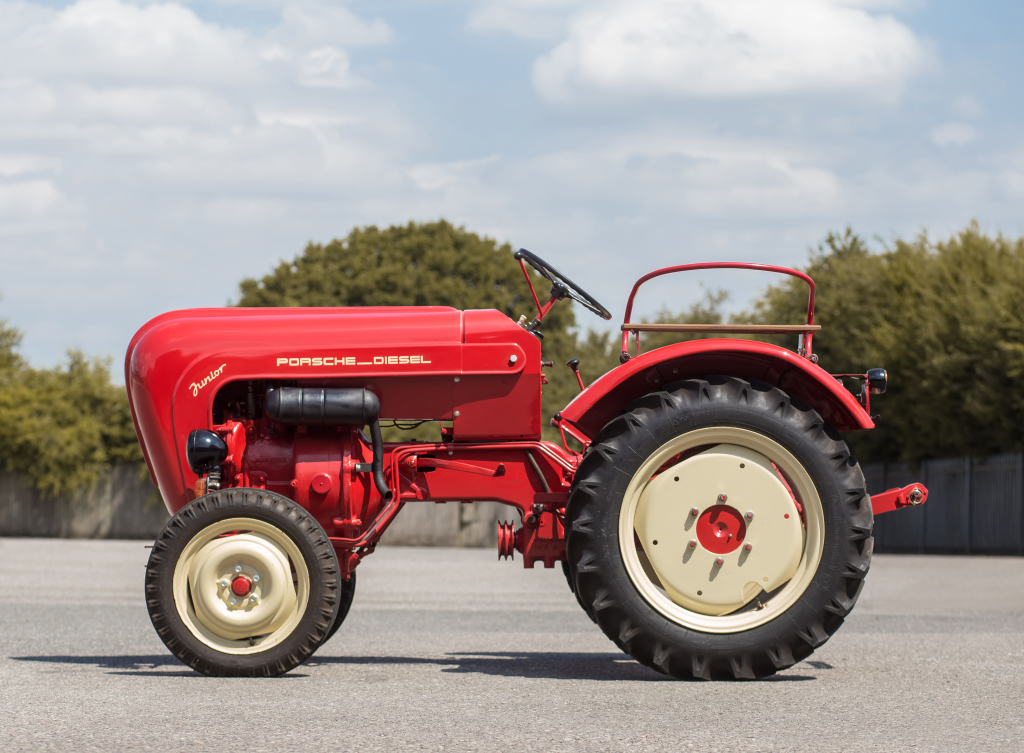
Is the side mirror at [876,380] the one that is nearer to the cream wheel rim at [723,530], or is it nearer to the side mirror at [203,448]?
the cream wheel rim at [723,530]

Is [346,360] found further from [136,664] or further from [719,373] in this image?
[136,664]

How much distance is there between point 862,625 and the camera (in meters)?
9.80

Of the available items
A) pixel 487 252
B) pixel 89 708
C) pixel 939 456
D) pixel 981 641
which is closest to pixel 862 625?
pixel 981 641

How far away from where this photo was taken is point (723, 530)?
6008 mm

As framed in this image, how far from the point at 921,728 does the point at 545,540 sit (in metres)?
2.19

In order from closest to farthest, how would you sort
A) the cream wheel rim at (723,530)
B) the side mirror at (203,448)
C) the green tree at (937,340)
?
the cream wheel rim at (723,530), the side mirror at (203,448), the green tree at (937,340)

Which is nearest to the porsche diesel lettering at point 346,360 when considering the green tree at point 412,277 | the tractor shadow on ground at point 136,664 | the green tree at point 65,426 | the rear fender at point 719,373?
the rear fender at point 719,373

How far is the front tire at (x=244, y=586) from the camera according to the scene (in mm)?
5891

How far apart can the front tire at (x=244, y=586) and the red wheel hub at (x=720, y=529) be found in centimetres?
176

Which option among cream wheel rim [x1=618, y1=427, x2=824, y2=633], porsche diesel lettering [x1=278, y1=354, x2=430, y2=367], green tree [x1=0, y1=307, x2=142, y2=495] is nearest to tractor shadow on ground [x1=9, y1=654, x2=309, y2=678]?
porsche diesel lettering [x1=278, y1=354, x2=430, y2=367]

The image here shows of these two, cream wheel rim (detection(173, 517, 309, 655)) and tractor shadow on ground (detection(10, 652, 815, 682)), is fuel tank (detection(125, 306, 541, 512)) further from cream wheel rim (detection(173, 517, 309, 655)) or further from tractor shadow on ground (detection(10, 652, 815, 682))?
tractor shadow on ground (detection(10, 652, 815, 682))

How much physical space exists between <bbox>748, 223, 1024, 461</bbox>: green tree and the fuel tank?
62.5 feet

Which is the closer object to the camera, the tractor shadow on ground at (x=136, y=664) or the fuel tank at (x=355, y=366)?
the tractor shadow on ground at (x=136, y=664)

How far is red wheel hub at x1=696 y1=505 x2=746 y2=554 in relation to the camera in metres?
5.99
